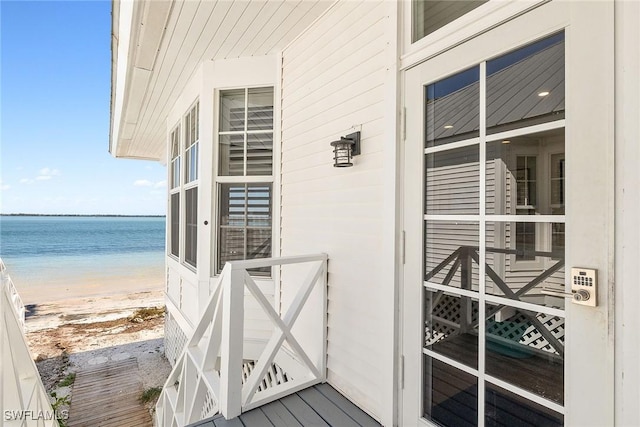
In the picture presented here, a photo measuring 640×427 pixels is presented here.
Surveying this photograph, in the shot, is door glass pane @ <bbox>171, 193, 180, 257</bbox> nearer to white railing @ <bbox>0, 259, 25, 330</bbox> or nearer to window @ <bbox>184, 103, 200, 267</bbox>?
window @ <bbox>184, 103, 200, 267</bbox>

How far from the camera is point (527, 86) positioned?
130 centimetres

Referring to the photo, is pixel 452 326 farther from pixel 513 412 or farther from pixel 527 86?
pixel 527 86

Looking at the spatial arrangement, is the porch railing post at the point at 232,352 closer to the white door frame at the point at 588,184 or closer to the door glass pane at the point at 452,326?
the door glass pane at the point at 452,326

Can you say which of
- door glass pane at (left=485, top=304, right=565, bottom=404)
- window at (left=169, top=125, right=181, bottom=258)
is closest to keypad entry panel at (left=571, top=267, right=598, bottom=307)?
door glass pane at (left=485, top=304, right=565, bottom=404)

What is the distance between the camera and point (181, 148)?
15.5 ft

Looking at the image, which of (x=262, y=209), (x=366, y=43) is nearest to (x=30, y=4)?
(x=262, y=209)

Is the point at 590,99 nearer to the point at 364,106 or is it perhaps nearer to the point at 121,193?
the point at 364,106

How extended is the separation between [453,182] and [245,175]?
89.4 inches

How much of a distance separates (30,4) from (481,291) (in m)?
17.1

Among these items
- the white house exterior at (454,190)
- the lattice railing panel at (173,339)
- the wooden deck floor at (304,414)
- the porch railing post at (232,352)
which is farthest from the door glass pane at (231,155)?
the lattice railing panel at (173,339)

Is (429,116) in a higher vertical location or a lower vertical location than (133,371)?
higher

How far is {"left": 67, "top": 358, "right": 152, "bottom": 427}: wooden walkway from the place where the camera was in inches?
164

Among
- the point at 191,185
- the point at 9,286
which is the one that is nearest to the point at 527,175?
the point at 191,185

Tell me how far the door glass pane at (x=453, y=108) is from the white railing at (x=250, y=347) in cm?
117
